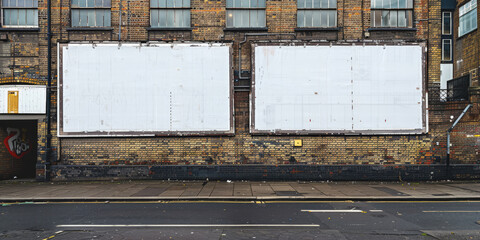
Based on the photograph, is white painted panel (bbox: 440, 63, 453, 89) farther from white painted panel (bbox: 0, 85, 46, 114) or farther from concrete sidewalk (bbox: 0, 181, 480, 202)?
white painted panel (bbox: 0, 85, 46, 114)

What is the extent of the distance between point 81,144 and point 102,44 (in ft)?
15.7

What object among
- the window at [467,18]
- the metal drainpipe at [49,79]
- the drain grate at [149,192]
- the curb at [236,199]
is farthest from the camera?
the window at [467,18]

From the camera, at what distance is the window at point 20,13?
41.2 ft

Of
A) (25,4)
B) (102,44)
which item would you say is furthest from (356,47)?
(25,4)

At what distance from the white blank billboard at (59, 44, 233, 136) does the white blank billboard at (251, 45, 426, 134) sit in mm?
1927

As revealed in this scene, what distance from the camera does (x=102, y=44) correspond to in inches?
490

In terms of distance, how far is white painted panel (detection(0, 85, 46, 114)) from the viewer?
12.2 m

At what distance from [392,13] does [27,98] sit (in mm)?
17672

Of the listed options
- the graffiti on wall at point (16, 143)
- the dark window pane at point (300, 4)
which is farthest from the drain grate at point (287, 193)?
the graffiti on wall at point (16, 143)

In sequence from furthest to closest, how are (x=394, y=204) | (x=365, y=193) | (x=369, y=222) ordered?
1. (x=365, y=193)
2. (x=394, y=204)
3. (x=369, y=222)

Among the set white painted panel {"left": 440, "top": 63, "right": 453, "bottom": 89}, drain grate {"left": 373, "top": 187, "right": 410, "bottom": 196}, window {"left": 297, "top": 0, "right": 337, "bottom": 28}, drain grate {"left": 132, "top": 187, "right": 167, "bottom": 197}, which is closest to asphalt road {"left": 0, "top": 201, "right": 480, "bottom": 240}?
drain grate {"left": 132, "top": 187, "right": 167, "bottom": 197}

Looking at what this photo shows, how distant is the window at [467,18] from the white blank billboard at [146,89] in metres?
14.4

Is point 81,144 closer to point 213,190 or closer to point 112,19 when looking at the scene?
point 112,19

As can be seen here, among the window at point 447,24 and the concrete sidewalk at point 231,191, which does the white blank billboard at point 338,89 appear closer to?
the concrete sidewalk at point 231,191
